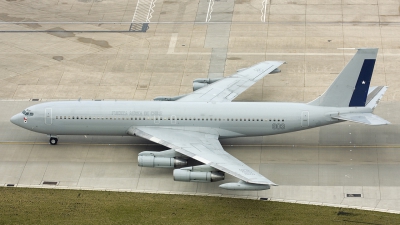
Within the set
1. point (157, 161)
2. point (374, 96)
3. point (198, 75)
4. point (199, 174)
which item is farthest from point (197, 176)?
point (198, 75)

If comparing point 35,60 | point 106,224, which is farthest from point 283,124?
point 35,60

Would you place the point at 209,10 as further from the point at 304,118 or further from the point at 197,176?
the point at 197,176

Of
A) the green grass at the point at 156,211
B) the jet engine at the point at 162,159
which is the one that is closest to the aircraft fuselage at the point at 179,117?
the jet engine at the point at 162,159

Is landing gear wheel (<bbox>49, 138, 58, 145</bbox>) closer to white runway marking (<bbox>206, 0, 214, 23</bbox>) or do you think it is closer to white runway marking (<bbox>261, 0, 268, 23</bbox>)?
white runway marking (<bbox>206, 0, 214, 23</bbox>)

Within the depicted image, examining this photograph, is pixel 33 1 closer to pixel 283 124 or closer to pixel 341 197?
pixel 283 124

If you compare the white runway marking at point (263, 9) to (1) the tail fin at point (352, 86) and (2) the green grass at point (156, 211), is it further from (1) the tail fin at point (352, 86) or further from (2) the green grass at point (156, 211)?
(2) the green grass at point (156, 211)

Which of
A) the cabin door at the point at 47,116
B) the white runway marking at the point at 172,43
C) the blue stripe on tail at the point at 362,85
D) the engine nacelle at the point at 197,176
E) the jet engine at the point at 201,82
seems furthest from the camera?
the white runway marking at the point at 172,43
